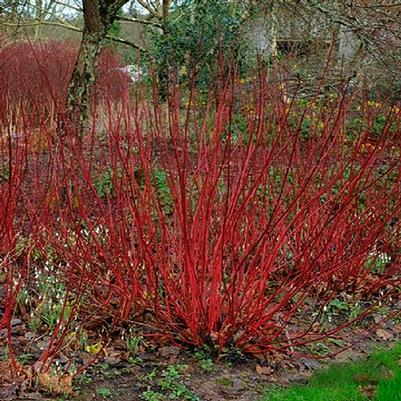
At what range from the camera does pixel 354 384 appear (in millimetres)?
3227

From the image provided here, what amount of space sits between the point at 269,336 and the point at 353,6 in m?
5.64

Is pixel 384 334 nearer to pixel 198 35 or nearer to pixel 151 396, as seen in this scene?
pixel 151 396

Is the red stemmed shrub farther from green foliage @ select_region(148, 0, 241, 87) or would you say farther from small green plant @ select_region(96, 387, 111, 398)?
small green plant @ select_region(96, 387, 111, 398)

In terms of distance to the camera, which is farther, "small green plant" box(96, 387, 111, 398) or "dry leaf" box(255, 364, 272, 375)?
"dry leaf" box(255, 364, 272, 375)

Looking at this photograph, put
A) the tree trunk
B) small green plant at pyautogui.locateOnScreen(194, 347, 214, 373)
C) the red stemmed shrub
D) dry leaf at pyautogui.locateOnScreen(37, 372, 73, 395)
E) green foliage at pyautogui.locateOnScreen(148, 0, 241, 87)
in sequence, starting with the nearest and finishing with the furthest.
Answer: dry leaf at pyautogui.locateOnScreen(37, 372, 73, 395)
small green plant at pyautogui.locateOnScreen(194, 347, 214, 373)
the tree trunk
the red stemmed shrub
green foliage at pyautogui.locateOnScreen(148, 0, 241, 87)

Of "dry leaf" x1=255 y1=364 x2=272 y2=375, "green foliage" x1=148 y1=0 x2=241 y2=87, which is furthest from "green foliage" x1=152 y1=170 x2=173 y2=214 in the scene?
"dry leaf" x1=255 y1=364 x2=272 y2=375

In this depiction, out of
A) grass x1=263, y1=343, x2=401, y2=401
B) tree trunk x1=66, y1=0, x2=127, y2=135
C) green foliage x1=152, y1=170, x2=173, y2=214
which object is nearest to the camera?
grass x1=263, y1=343, x2=401, y2=401

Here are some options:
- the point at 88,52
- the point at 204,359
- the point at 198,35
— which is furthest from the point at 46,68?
the point at 204,359

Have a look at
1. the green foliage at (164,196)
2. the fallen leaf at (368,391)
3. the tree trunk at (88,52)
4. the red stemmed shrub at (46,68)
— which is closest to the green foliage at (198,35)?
the red stemmed shrub at (46,68)

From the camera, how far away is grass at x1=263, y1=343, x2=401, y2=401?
3.02 m

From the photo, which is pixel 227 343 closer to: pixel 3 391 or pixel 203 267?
pixel 203 267

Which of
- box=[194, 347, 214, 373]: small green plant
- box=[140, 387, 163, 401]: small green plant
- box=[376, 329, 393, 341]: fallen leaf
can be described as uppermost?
box=[140, 387, 163, 401]: small green plant

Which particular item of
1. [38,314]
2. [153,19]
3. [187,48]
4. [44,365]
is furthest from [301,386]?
[153,19]

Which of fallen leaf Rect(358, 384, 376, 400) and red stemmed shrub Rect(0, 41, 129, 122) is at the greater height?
red stemmed shrub Rect(0, 41, 129, 122)
